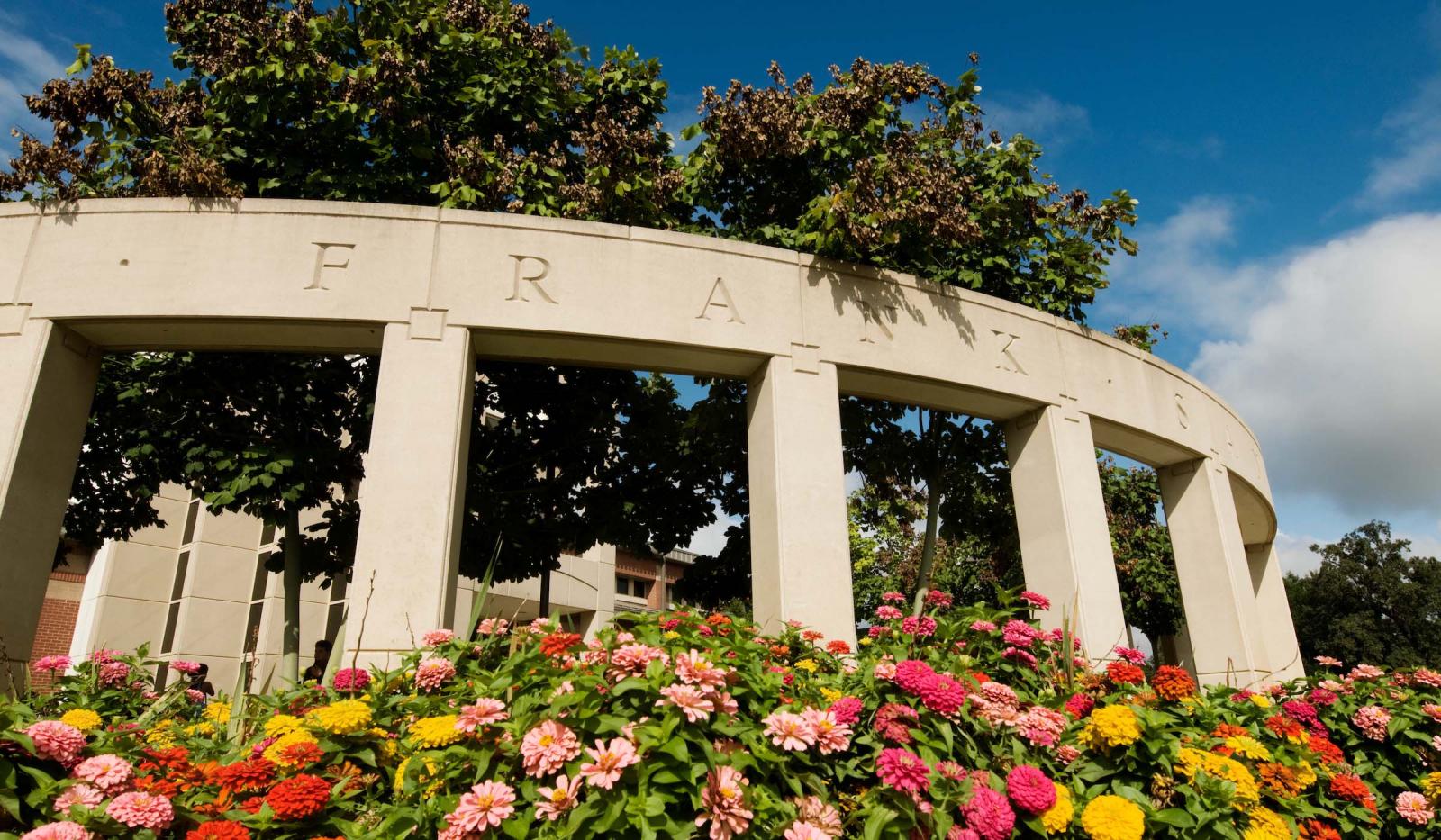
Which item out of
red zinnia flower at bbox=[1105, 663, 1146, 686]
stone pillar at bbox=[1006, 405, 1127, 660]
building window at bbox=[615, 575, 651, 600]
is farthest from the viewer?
building window at bbox=[615, 575, 651, 600]

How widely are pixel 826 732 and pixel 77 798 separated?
9.07ft

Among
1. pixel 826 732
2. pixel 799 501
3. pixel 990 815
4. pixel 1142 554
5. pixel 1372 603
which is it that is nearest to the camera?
pixel 990 815

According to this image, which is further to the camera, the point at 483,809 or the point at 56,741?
the point at 56,741

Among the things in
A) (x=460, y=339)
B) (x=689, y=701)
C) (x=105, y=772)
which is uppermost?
(x=460, y=339)

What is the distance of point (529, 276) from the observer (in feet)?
26.9

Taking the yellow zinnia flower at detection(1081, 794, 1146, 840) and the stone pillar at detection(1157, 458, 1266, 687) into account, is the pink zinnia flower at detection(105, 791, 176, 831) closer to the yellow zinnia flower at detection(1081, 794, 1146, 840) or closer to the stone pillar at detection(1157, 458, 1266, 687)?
the yellow zinnia flower at detection(1081, 794, 1146, 840)

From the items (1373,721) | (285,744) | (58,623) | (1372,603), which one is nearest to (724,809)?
(285,744)

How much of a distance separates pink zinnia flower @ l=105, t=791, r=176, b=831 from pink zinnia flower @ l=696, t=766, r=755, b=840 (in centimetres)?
195

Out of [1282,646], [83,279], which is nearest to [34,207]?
[83,279]

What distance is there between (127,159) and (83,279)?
3.36 m

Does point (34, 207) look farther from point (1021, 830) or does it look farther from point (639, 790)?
point (1021, 830)

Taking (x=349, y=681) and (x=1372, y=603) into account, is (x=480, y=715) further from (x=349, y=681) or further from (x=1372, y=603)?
(x=1372, y=603)

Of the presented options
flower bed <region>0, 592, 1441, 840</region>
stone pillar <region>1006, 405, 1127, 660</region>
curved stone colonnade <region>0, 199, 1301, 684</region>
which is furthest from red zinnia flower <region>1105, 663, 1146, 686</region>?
stone pillar <region>1006, 405, 1127, 660</region>

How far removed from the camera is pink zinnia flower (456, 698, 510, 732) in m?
3.35
